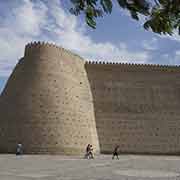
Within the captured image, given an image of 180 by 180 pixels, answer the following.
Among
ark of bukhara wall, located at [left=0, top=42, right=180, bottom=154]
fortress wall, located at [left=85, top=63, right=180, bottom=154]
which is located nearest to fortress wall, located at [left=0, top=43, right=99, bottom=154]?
ark of bukhara wall, located at [left=0, top=42, right=180, bottom=154]

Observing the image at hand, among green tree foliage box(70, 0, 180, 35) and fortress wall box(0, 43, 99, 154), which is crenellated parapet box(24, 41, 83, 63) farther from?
green tree foliage box(70, 0, 180, 35)

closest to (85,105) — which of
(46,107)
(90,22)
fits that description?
(46,107)

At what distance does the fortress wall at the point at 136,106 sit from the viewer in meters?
29.1

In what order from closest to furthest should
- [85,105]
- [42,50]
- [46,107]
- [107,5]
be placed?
[107,5]
[46,107]
[42,50]
[85,105]

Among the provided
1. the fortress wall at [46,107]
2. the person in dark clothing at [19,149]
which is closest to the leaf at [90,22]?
the person in dark clothing at [19,149]

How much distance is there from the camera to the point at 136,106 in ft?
101

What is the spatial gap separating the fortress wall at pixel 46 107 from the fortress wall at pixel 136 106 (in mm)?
1631

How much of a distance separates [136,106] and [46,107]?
30.4 feet

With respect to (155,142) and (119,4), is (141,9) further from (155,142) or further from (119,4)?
(155,142)

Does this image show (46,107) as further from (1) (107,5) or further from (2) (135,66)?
(1) (107,5)

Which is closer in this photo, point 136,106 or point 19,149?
→ point 19,149

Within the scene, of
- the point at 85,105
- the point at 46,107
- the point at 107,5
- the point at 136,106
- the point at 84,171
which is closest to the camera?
the point at 107,5

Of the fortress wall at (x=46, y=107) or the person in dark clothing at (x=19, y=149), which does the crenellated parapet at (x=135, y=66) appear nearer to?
the fortress wall at (x=46, y=107)

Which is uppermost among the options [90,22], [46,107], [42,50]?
[42,50]
